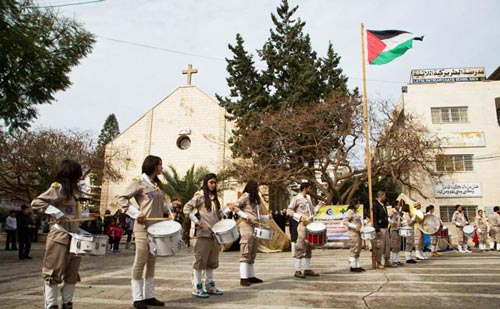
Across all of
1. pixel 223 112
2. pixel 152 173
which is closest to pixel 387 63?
pixel 152 173

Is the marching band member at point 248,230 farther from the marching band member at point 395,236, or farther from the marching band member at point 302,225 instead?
the marching band member at point 395,236

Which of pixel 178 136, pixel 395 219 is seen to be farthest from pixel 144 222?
pixel 178 136

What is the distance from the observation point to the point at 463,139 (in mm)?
29609

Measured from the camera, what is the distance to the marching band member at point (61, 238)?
16.3ft

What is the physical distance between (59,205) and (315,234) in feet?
17.1

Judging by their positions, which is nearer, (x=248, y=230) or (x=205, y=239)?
(x=205, y=239)

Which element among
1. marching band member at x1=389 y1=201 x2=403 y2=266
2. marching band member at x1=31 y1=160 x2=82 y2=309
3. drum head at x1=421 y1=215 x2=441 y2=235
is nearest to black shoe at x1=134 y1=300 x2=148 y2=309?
marching band member at x1=31 y1=160 x2=82 y2=309

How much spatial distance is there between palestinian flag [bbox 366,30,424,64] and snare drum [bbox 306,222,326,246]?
22.1ft

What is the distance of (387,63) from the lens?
43.1ft

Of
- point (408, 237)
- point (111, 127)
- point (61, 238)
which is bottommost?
point (408, 237)

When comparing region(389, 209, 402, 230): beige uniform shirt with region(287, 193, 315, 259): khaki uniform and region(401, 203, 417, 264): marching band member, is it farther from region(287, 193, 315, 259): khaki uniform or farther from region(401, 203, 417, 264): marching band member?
region(287, 193, 315, 259): khaki uniform

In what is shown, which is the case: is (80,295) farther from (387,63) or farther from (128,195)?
(387,63)

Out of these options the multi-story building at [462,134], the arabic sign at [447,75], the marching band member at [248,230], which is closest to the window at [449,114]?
the multi-story building at [462,134]

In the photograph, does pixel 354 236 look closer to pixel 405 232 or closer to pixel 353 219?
pixel 353 219
